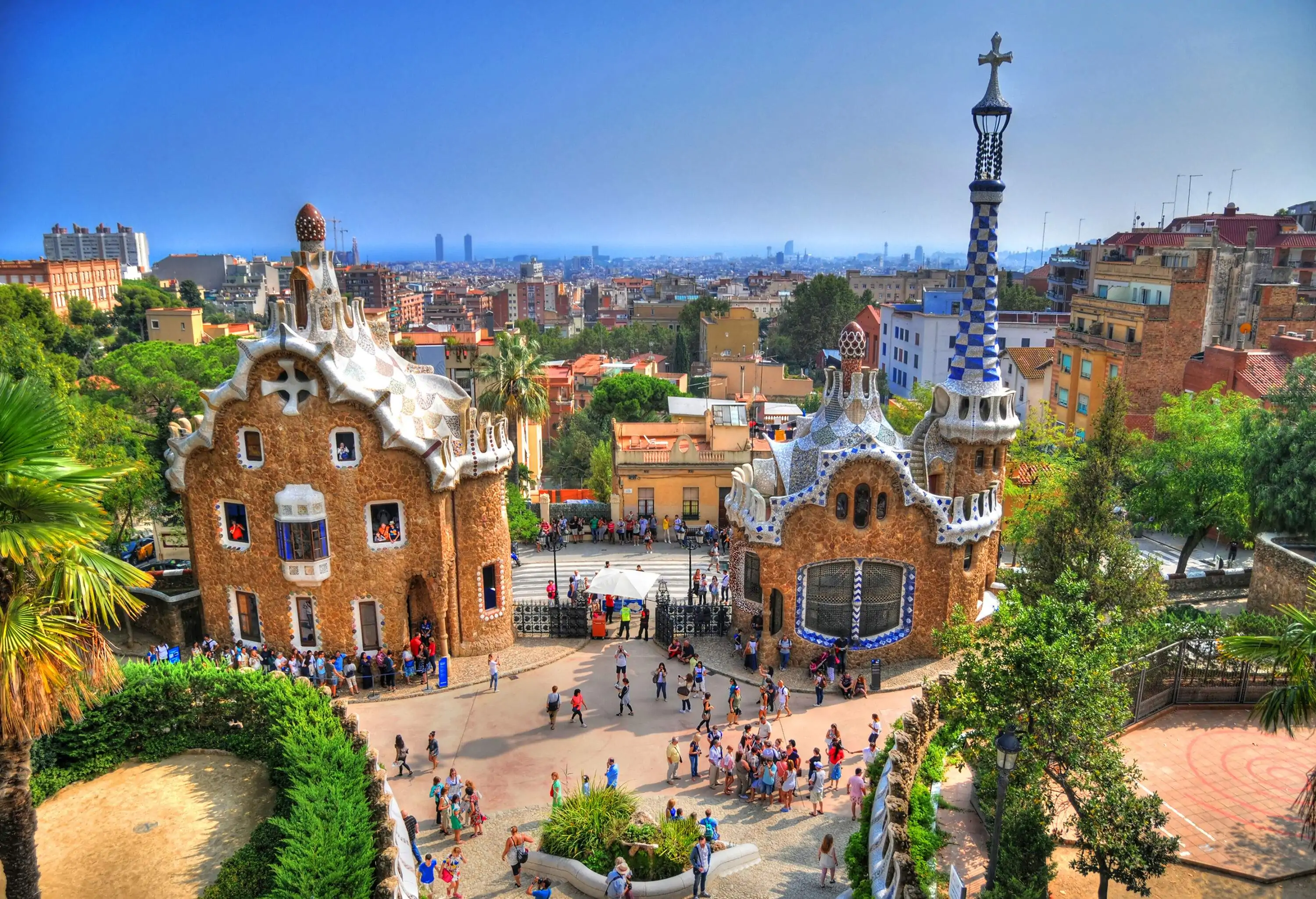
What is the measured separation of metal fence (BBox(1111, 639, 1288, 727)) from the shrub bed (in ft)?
42.6

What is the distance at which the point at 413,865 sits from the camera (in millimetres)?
18141

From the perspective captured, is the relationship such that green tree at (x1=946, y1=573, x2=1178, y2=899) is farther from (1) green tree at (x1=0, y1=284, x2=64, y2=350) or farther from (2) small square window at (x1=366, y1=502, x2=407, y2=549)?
(1) green tree at (x1=0, y1=284, x2=64, y2=350)

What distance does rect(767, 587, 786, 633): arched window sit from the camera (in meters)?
27.5

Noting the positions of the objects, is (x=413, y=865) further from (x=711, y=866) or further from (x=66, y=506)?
(x=66, y=506)

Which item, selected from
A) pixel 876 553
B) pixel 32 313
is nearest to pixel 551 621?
pixel 876 553

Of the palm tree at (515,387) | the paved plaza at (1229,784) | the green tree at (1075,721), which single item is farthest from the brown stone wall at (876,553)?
the palm tree at (515,387)

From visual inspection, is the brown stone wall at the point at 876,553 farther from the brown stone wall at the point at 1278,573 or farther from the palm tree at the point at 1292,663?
the palm tree at the point at 1292,663

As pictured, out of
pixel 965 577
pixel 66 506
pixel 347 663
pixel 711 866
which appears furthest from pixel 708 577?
pixel 66 506

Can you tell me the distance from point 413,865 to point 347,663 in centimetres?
986

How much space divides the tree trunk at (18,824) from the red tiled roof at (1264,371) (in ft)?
160

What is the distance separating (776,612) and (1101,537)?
9.32 meters

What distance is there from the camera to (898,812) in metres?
16.9

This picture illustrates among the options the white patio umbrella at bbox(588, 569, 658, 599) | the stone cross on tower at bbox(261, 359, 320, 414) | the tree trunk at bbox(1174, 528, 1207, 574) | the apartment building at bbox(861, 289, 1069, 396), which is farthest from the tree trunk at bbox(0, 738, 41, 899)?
the apartment building at bbox(861, 289, 1069, 396)

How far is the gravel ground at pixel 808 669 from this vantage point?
2686cm
